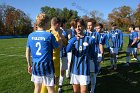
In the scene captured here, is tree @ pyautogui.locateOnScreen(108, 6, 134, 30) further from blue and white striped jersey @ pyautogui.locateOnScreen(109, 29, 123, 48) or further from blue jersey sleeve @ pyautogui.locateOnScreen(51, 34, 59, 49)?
blue jersey sleeve @ pyautogui.locateOnScreen(51, 34, 59, 49)

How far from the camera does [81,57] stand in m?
5.90

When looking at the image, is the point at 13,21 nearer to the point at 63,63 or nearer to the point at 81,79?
the point at 63,63

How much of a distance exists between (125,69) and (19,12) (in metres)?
79.4

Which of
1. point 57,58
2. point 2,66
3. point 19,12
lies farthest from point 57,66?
point 19,12

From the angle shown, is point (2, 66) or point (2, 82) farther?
point (2, 66)

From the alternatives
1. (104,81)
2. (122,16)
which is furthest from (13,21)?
(104,81)

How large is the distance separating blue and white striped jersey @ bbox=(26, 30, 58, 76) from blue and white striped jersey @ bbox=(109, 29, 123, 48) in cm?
700

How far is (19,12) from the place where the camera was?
3506 inches

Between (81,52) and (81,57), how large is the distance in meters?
0.10

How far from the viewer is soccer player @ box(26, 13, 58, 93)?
18.2ft

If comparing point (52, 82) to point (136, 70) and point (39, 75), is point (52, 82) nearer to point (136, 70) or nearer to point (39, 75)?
point (39, 75)

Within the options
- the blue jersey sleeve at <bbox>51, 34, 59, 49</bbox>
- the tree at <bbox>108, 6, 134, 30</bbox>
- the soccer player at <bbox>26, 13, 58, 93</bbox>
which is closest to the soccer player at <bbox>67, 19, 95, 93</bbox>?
the blue jersey sleeve at <bbox>51, 34, 59, 49</bbox>

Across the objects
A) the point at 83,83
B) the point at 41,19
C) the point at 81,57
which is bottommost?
the point at 83,83

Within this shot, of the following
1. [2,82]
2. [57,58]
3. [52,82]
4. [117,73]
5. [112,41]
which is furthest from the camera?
[112,41]
